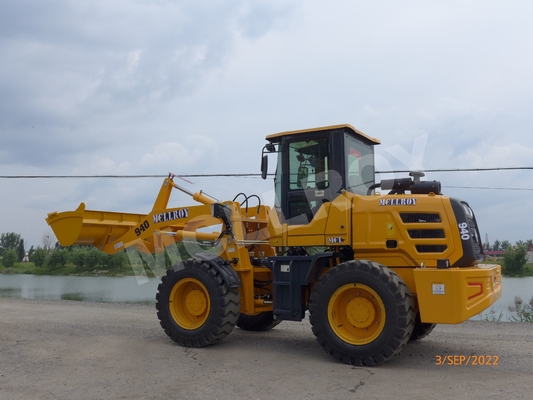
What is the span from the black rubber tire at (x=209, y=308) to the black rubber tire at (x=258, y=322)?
1.56 m

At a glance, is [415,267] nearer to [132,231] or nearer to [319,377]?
[319,377]

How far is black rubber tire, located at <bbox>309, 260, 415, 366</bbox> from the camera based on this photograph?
6.48 meters

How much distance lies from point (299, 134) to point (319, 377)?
11.6ft

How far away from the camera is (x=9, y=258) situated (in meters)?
55.5

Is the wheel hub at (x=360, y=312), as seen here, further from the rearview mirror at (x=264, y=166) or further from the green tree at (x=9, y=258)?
the green tree at (x=9, y=258)

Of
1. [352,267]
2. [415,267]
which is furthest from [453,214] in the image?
[352,267]

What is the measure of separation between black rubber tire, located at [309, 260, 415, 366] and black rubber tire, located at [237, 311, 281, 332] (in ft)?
8.23

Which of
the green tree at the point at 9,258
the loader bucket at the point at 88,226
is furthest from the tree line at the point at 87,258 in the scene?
the loader bucket at the point at 88,226

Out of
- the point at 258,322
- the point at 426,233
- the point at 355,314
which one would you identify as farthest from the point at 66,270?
the point at 426,233

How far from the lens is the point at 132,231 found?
9352 mm

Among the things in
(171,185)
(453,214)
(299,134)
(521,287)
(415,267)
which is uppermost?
(299,134)

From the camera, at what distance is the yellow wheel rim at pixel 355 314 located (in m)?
6.80

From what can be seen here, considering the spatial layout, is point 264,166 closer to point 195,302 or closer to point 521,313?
point 195,302

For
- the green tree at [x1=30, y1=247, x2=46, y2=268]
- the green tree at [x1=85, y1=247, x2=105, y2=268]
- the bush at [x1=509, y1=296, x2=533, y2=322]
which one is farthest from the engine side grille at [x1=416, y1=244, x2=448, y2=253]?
the green tree at [x1=30, y1=247, x2=46, y2=268]
